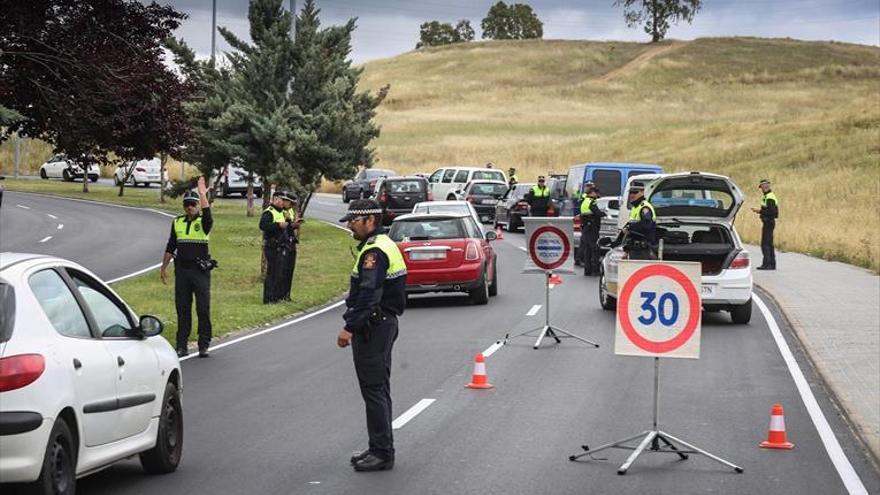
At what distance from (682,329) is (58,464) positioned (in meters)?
4.76

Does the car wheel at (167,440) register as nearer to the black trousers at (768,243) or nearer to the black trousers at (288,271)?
the black trousers at (288,271)

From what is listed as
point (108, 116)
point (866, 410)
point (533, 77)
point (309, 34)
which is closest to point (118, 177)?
point (309, 34)

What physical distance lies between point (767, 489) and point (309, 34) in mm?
29122

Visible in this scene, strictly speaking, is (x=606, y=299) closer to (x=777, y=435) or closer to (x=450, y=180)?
(x=777, y=435)

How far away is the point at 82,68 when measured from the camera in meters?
22.5

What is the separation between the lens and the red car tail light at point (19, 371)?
7836 millimetres

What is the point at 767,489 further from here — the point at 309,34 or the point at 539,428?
the point at 309,34

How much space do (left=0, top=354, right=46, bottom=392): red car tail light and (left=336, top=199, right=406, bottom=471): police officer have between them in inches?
111

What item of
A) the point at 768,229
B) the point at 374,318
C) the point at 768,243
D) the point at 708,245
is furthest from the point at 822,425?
the point at 768,243

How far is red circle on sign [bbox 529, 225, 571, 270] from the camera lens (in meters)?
20.3

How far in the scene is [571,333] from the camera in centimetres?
2030

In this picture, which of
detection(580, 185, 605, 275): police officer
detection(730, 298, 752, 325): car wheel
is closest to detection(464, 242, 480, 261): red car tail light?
detection(730, 298, 752, 325): car wheel

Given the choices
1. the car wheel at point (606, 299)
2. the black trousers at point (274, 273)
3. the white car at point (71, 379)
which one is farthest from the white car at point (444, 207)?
the white car at point (71, 379)

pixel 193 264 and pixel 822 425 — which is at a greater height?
pixel 193 264
